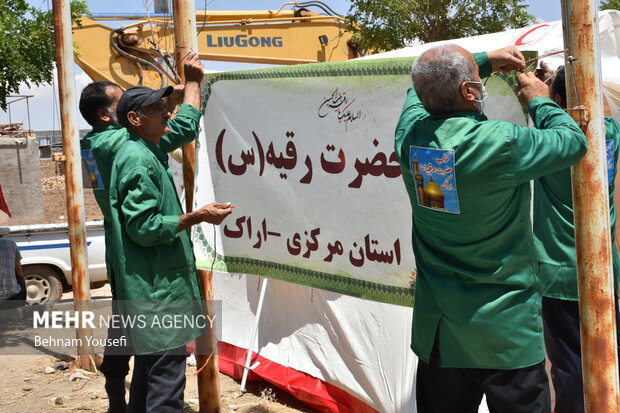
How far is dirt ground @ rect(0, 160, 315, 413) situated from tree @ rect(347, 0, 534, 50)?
30.4ft

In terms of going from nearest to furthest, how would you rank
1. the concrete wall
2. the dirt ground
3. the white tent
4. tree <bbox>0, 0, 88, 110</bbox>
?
1. the white tent
2. the dirt ground
3. tree <bbox>0, 0, 88, 110</bbox>
4. the concrete wall

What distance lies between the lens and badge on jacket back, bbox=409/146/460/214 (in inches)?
91.0

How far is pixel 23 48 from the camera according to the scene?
26.4 ft

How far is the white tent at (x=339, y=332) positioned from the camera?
13.0 ft

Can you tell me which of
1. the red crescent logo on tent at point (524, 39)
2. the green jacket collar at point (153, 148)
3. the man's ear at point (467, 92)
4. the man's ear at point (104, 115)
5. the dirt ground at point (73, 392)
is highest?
the red crescent logo on tent at point (524, 39)

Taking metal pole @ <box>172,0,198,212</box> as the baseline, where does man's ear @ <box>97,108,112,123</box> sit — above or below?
below

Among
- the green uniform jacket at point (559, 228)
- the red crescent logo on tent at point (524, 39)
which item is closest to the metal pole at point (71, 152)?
the red crescent logo on tent at point (524, 39)

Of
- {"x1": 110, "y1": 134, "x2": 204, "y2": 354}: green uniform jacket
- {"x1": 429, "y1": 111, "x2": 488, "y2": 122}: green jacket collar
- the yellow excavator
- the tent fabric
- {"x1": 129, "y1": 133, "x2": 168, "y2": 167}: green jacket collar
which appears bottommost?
the tent fabric

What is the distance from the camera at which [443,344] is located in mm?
2441

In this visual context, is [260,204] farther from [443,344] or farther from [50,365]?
[50,365]

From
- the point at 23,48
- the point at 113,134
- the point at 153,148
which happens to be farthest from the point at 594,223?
the point at 23,48

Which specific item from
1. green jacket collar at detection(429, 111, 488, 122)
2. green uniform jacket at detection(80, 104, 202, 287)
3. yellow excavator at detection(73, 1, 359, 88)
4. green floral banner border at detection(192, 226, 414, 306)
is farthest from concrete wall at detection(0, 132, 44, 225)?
green jacket collar at detection(429, 111, 488, 122)

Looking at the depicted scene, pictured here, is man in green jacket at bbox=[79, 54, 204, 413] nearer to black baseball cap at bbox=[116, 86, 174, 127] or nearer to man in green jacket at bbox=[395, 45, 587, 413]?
black baseball cap at bbox=[116, 86, 174, 127]

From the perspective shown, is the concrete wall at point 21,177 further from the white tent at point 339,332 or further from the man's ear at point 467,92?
the man's ear at point 467,92
